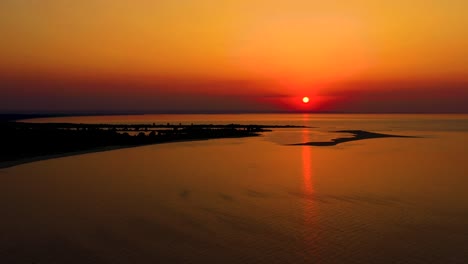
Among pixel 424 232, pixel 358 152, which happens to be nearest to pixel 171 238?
pixel 424 232

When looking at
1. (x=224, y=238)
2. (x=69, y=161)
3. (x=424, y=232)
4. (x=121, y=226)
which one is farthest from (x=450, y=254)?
(x=69, y=161)

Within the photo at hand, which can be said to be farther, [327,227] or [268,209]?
[268,209]

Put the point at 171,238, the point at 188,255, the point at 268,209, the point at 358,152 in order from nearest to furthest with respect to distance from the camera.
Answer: the point at 188,255 < the point at 171,238 < the point at 268,209 < the point at 358,152

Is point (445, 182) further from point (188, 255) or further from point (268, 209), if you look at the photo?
point (188, 255)

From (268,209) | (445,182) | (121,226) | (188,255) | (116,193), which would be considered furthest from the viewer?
(445,182)

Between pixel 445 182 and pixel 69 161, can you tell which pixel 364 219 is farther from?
pixel 69 161

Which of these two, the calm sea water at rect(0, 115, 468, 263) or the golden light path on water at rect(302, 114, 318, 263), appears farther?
the golden light path on water at rect(302, 114, 318, 263)

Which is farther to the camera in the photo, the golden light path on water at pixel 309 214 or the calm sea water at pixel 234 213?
the golden light path on water at pixel 309 214
